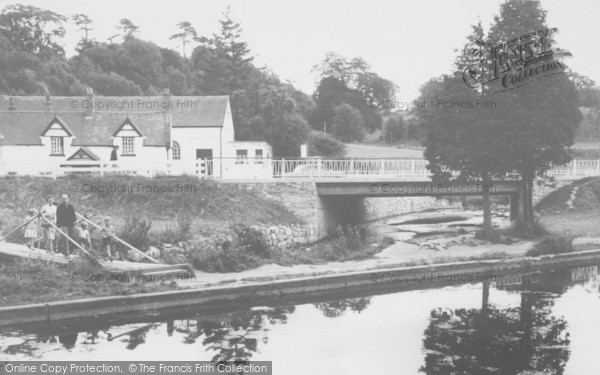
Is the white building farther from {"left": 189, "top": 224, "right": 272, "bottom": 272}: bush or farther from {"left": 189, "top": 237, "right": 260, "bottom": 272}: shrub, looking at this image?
{"left": 189, "top": 237, "right": 260, "bottom": 272}: shrub

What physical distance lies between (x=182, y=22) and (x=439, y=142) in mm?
83810

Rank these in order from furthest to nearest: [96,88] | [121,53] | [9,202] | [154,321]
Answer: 1. [121,53]
2. [96,88]
3. [9,202]
4. [154,321]

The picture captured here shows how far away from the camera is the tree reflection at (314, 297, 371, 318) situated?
16.3 meters

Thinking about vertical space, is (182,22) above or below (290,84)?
above

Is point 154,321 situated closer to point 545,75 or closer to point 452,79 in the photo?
point 452,79

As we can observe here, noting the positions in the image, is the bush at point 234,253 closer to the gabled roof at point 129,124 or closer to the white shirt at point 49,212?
the white shirt at point 49,212

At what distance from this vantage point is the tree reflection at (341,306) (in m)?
16.3

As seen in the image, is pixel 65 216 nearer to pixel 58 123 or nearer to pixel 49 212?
pixel 49 212

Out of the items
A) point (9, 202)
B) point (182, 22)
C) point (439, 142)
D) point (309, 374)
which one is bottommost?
point (309, 374)

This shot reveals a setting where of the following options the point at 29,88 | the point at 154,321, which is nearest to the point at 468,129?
the point at 154,321

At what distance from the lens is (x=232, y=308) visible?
1661 cm

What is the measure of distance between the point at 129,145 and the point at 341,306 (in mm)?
27225

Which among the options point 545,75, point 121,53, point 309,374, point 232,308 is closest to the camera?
point 309,374

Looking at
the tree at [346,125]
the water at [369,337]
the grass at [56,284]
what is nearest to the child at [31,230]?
the grass at [56,284]
